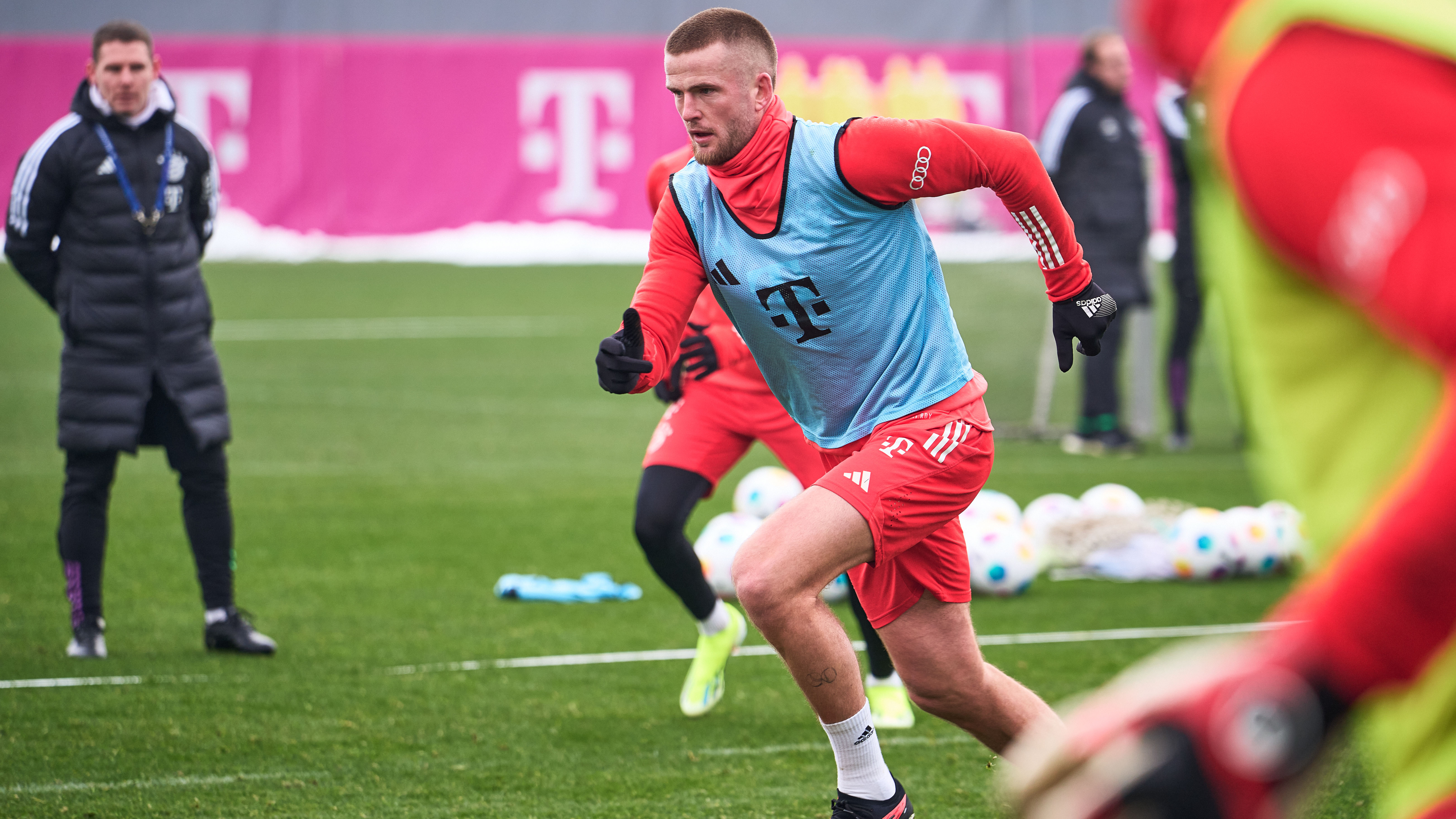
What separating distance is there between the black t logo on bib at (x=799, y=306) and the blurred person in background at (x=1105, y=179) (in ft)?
25.3

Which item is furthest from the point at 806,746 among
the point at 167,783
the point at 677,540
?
the point at 167,783

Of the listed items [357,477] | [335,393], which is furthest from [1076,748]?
[335,393]

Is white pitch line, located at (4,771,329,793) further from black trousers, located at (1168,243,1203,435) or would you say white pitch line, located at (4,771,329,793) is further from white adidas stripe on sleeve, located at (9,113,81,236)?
black trousers, located at (1168,243,1203,435)

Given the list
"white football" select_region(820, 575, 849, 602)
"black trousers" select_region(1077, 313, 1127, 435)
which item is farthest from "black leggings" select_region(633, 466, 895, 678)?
"black trousers" select_region(1077, 313, 1127, 435)

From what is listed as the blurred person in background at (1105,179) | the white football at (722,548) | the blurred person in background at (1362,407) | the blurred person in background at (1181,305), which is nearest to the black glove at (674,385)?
the white football at (722,548)

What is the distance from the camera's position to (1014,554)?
7797 millimetres

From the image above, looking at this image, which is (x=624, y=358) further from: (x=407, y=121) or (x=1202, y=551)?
(x=407, y=121)

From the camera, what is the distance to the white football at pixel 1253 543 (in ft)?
27.0

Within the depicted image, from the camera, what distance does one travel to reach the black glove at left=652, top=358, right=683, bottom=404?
6117 mm

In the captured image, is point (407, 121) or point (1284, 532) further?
point (407, 121)

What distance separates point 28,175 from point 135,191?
41cm

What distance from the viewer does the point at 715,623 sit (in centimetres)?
610

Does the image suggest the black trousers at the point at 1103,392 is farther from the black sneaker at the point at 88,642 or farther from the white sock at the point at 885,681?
the black sneaker at the point at 88,642

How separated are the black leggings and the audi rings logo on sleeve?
2.12 meters
